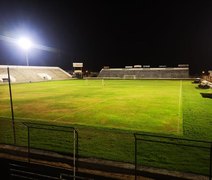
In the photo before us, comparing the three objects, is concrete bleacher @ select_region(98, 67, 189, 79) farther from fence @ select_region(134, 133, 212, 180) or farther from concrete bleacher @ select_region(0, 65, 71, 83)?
fence @ select_region(134, 133, 212, 180)

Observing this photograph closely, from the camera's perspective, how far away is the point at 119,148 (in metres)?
8.38

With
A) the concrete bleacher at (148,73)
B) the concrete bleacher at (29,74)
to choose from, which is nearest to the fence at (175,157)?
the concrete bleacher at (29,74)

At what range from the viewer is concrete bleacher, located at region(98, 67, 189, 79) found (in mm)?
71625

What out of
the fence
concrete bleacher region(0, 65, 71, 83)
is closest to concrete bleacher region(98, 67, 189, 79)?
concrete bleacher region(0, 65, 71, 83)

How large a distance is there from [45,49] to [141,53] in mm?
42377

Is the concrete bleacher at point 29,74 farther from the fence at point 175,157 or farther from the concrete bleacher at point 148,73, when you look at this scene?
the fence at point 175,157

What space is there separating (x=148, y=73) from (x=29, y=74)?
40.8m

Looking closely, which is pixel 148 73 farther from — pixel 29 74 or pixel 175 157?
pixel 175 157

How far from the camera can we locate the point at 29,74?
61719mm

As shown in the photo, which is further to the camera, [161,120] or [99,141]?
[161,120]

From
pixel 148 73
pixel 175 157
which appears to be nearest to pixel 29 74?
pixel 148 73

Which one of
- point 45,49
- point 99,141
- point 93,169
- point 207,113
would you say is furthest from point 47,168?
point 45,49

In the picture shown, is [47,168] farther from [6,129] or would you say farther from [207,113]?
[207,113]

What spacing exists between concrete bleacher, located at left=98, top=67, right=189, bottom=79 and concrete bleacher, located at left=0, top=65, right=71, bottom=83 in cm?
1766
